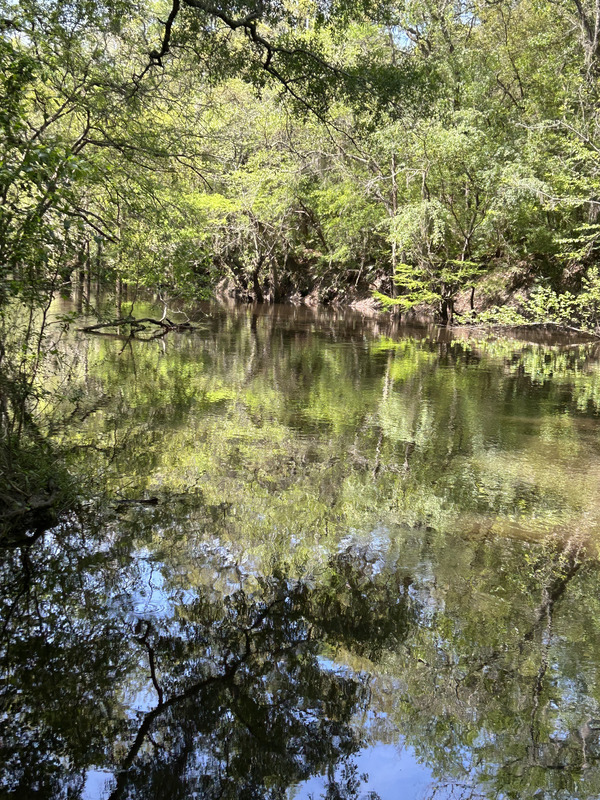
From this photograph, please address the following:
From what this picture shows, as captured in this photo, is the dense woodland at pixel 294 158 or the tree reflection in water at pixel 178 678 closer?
the tree reflection in water at pixel 178 678

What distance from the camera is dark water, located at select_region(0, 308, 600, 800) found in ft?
11.7

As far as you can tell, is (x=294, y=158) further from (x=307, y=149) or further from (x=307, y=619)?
(x=307, y=619)

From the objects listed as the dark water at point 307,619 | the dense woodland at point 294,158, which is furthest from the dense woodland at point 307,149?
the dark water at point 307,619

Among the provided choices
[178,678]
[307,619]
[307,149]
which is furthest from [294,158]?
[178,678]

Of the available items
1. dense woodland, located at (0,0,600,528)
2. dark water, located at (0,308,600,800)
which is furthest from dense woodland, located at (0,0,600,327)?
dark water, located at (0,308,600,800)

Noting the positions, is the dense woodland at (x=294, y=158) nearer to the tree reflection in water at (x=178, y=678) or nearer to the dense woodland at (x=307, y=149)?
the dense woodland at (x=307, y=149)

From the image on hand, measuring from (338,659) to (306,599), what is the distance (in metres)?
0.81

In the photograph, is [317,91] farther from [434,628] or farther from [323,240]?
[323,240]

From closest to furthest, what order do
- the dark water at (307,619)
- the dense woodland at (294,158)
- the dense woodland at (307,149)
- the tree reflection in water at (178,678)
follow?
the tree reflection in water at (178,678) < the dark water at (307,619) < the dense woodland at (294,158) < the dense woodland at (307,149)

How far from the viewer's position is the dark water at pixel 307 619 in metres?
3.57

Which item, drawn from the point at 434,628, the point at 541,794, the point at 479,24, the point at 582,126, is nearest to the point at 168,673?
the point at 434,628

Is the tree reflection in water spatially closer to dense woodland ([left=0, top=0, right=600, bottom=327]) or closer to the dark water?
the dark water

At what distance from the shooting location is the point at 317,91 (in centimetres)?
818

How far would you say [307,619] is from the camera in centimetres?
500
